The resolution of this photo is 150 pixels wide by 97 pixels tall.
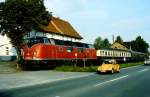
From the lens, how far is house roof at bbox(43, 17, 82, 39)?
73.9 m

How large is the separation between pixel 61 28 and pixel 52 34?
779 centimetres

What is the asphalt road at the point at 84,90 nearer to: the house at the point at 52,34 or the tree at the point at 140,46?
the house at the point at 52,34

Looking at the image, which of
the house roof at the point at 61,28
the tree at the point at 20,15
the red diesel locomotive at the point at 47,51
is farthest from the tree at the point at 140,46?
the tree at the point at 20,15

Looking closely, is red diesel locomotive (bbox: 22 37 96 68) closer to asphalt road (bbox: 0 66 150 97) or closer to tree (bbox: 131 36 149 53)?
asphalt road (bbox: 0 66 150 97)

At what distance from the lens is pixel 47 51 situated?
139ft

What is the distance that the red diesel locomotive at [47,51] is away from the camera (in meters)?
40.5

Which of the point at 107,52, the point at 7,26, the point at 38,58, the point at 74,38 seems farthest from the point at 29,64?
the point at 74,38

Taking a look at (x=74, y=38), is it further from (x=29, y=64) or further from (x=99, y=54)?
(x=29, y=64)

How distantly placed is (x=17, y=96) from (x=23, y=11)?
28.1 m

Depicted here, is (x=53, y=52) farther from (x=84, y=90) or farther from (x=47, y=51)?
(x=84, y=90)

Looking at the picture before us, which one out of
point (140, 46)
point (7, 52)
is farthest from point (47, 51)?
point (140, 46)

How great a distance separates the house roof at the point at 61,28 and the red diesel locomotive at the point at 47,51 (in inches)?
829

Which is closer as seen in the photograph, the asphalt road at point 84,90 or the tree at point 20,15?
the asphalt road at point 84,90

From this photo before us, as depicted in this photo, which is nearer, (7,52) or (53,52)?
(53,52)
